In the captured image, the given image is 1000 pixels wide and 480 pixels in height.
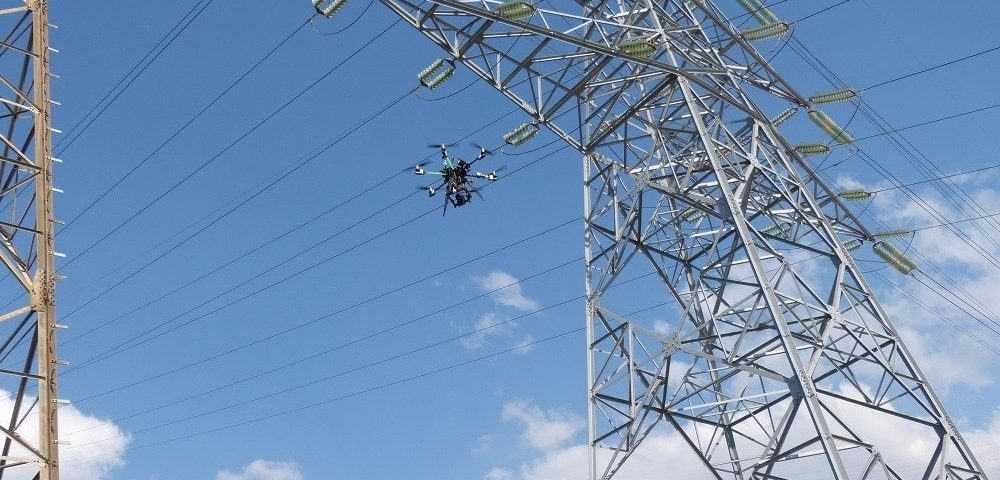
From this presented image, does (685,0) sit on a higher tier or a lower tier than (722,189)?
higher

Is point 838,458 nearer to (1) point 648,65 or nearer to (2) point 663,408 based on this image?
(2) point 663,408

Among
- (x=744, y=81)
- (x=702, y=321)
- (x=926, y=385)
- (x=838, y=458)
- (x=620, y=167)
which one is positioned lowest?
(x=838, y=458)

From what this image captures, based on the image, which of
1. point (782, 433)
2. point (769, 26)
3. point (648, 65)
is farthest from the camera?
point (769, 26)

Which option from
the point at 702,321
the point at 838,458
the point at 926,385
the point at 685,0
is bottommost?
the point at 838,458

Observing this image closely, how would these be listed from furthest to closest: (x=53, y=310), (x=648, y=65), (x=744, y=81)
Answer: (x=744, y=81), (x=648, y=65), (x=53, y=310)

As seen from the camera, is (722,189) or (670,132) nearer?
(722,189)

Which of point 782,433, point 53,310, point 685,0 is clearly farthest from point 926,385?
point 53,310

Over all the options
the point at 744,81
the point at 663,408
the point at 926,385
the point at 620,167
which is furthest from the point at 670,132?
the point at 926,385

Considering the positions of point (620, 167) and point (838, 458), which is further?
point (620, 167)

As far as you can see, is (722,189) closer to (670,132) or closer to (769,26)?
(670,132)
